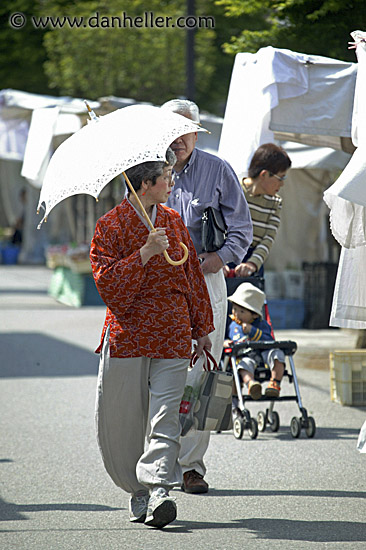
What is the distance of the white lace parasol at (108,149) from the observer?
483 cm

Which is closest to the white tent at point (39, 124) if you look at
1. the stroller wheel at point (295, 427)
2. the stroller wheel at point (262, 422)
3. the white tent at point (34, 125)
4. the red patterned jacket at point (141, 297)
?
the white tent at point (34, 125)

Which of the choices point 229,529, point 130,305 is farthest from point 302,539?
point 130,305

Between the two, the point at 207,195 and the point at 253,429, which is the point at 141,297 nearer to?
the point at 207,195

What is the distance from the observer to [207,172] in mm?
5930

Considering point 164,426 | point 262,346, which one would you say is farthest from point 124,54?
point 164,426

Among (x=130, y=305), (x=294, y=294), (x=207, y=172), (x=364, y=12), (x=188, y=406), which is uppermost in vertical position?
(x=364, y=12)

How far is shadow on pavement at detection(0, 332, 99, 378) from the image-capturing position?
34.3 feet

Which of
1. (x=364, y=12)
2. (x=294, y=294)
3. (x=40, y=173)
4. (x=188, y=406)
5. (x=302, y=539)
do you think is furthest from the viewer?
(x=294, y=294)

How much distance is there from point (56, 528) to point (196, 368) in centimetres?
114

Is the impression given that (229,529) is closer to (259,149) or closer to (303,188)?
(259,149)

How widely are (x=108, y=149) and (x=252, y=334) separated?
3065mm

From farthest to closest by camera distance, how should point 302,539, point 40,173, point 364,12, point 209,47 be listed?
1. point 209,47
2. point 40,173
3. point 364,12
4. point 302,539

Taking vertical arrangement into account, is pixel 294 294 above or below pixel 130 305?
below

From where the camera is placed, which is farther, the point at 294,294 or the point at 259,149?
the point at 294,294
